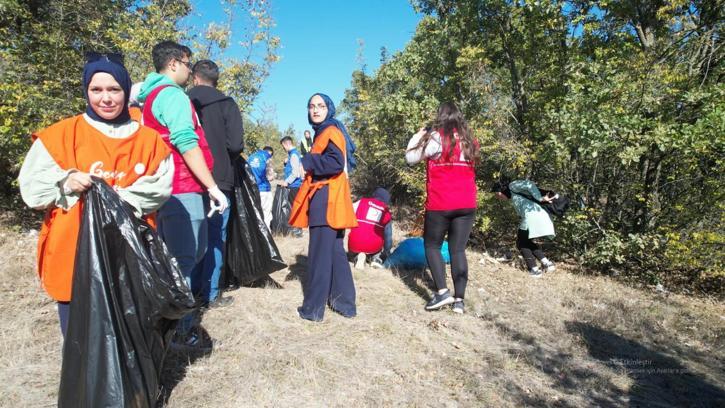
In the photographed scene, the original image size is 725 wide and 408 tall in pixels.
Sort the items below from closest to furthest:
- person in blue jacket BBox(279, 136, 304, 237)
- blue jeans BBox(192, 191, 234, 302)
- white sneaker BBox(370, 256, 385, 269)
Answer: blue jeans BBox(192, 191, 234, 302)
white sneaker BBox(370, 256, 385, 269)
person in blue jacket BBox(279, 136, 304, 237)

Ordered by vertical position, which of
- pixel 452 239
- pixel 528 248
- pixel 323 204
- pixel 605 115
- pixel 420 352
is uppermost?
pixel 605 115

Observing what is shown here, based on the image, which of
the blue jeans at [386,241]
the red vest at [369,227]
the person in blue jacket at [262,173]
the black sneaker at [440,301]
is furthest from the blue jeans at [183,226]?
the person in blue jacket at [262,173]

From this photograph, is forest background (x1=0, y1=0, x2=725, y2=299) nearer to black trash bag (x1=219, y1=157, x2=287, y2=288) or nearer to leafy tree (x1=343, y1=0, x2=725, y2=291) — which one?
leafy tree (x1=343, y1=0, x2=725, y2=291)

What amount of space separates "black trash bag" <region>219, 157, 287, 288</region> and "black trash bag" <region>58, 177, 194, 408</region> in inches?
70.2

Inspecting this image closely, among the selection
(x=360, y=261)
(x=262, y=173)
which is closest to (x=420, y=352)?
(x=360, y=261)

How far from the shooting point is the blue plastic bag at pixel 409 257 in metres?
5.35

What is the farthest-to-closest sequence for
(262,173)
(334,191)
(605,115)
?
1. (262,173)
2. (605,115)
3. (334,191)

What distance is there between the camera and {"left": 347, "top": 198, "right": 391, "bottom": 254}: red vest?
5.29m

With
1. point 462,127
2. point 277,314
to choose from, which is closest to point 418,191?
point 462,127

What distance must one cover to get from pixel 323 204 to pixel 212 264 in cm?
107

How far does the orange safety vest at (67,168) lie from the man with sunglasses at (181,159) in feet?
2.14

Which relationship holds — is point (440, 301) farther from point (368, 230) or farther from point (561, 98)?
point (561, 98)

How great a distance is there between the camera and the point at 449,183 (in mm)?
3689

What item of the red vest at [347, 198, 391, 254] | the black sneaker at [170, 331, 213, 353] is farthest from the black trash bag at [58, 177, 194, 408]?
the red vest at [347, 198, 391, 254]
